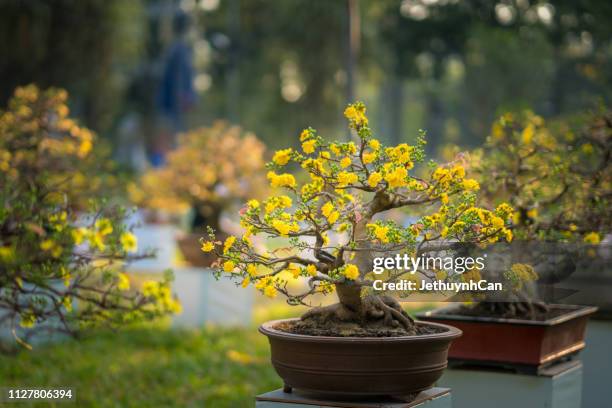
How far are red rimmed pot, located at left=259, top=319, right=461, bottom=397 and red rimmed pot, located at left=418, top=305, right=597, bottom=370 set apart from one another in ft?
2.88

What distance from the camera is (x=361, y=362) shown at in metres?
3.29

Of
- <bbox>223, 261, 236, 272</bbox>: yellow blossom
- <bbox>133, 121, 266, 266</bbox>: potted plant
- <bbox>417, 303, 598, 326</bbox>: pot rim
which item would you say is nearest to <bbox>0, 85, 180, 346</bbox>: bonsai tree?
<bbox>223, 261, 236, 272</bbox>: yellow blossom

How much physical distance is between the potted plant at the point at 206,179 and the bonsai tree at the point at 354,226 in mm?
6896

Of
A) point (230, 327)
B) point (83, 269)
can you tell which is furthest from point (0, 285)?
point (230, 327)

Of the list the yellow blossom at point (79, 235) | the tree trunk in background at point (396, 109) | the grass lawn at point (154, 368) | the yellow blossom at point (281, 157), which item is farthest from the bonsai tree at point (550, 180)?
the tree trunk in background at point (396, 109)

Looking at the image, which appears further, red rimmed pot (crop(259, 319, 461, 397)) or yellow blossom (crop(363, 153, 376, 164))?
yellow blossom (crop(363, 153, 376, 164))

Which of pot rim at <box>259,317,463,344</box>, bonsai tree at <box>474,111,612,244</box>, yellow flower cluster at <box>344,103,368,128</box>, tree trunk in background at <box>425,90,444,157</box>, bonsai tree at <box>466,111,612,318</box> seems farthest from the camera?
tree trunk in background at <box>425,90,444,157</box>

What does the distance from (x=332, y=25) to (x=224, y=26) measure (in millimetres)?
10857

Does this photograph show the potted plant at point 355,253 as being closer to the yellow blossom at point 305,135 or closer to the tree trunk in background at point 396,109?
the yellow blossom at point 305,135

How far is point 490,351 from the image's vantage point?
4258 mm

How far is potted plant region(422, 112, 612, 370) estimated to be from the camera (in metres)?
4.22

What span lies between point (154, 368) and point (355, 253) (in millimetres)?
4202

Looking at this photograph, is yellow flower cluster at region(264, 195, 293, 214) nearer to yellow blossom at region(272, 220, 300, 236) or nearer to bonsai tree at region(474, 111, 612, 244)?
yellow blossom at region(272, 220, 300, 236)

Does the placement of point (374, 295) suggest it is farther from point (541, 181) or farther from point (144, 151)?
point (144, 151)
